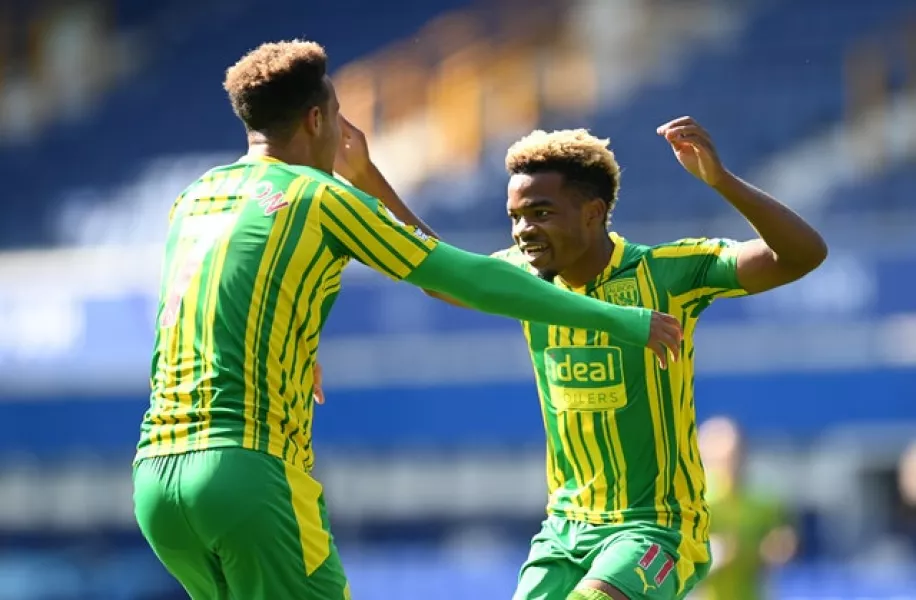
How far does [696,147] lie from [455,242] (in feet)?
42.2

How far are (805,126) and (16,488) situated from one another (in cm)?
1018

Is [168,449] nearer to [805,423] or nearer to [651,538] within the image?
[651,538]

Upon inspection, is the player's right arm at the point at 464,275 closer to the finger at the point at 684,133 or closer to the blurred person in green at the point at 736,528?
the finger at the point at 684,133

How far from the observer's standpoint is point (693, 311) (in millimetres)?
5379

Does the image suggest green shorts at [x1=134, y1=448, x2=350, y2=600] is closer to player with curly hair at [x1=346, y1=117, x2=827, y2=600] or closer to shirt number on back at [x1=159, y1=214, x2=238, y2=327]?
shirt number on back at [x1=159, y1=214, x2=238, y2=327]

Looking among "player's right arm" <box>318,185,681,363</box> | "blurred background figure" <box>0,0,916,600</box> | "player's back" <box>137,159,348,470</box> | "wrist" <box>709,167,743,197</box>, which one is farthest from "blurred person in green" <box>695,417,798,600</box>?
"player's back" <box>137,159,348,470</box>

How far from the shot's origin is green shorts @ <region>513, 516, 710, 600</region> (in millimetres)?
5031

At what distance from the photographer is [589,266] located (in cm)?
546

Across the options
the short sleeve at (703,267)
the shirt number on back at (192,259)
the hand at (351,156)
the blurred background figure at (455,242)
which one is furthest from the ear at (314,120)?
the blurred background figure at (455,242)

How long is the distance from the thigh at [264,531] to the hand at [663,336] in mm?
1008

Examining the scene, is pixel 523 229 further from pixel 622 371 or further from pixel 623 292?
pixel 622 371

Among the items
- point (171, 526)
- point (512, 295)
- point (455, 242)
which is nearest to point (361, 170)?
point (512, 295)

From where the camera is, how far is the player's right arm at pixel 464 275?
14.0ft

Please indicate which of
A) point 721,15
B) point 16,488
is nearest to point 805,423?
point 721,15
